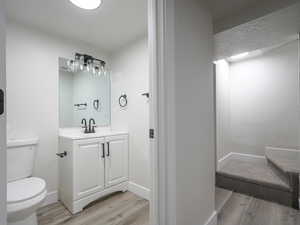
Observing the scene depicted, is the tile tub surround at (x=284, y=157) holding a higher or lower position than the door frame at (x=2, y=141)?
lower

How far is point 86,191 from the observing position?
181 cm

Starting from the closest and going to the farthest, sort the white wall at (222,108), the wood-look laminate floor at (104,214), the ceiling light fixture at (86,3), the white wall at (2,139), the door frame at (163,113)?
the white wall at (2,139)
the door frame at (163,113)
the ceiling light fixture at (86,3)
the wood-look laminate floor at (104,214)
the white wall at (222,108)

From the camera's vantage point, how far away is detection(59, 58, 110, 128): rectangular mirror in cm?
222

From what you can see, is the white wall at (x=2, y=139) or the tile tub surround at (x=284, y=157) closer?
the white wall at (x=2, y=139)

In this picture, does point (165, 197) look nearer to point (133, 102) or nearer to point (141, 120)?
point (141, 120)

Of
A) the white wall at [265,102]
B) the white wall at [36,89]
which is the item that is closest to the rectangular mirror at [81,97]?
the white wall at [36,89]

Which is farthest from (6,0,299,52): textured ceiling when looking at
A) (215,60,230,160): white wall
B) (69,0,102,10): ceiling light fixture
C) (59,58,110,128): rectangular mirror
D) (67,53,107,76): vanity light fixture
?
(215,60,230,160): white wall

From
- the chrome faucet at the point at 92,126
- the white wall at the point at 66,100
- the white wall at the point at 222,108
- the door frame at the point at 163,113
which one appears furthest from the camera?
the white wall at the point at 222,108

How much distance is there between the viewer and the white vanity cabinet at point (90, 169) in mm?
1739

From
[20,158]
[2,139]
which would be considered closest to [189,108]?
[2,139]

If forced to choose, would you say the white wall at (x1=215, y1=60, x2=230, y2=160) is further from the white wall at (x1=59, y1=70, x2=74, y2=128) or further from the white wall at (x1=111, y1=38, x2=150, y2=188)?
the white wall at (x1=59, y1=70, x2=74, y2=128)

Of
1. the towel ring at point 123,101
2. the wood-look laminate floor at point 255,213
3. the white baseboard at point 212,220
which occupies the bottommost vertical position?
the wood-look laminate floor at point 255,213

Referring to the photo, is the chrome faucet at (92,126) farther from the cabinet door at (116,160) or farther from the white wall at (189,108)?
the white wall at (189,108)

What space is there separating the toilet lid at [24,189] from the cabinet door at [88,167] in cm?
37
